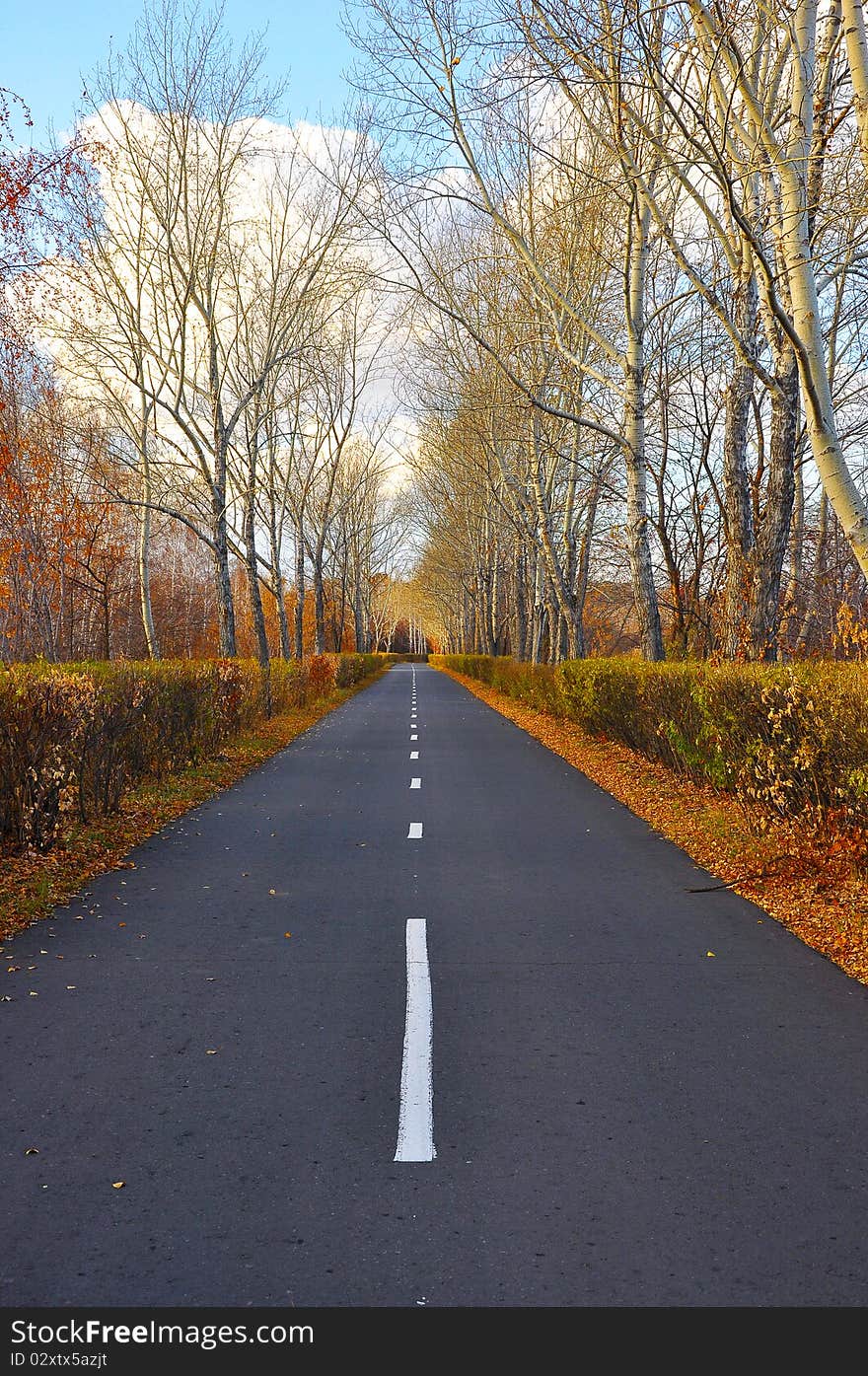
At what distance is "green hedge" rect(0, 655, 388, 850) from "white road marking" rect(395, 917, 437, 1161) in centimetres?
411

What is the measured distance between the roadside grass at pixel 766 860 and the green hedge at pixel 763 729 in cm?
23

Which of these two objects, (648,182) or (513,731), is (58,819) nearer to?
(648,182)

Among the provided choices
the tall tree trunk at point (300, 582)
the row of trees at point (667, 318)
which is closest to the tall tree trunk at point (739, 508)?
Answer: the row of trees at point (667, 318)

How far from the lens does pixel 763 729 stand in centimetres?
890

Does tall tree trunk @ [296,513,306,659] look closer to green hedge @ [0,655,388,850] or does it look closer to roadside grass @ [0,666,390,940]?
green hedge @ [0,655,388,850]

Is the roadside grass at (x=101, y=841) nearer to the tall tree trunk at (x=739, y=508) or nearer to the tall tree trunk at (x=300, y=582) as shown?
the tall tree trunk at (x=739, y=508)

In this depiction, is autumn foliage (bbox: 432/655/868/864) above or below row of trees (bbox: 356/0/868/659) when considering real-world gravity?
below

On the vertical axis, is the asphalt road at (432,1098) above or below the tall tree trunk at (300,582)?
below

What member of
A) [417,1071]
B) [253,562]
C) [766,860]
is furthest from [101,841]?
[253,562]

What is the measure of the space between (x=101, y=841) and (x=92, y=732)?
4.23ft

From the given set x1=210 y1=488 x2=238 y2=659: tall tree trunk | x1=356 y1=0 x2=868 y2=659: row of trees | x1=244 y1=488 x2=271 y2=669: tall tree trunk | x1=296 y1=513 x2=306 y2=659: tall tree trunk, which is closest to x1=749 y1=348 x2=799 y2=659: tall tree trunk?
x1=356 y1=0 x2=868 y2=659: row of trees

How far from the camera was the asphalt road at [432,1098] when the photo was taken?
2.91 meters

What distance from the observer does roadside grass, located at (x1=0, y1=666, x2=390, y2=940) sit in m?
7.29
